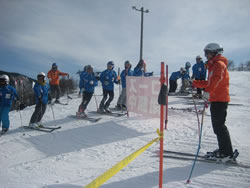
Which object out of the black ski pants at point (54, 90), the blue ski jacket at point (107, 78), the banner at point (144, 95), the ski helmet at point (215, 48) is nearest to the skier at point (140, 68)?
the blue ski jacket at point (107, 78)

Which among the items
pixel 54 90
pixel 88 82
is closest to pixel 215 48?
pixel 88 82

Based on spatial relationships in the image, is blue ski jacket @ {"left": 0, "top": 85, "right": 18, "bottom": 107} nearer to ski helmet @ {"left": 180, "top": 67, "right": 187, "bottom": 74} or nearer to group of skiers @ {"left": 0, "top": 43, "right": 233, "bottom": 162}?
group of skiers @ {"left": 0, "top": 43, "right": 233, "bottom": 162}

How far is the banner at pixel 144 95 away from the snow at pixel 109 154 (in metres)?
0.54

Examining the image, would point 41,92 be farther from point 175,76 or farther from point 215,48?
point 175,76

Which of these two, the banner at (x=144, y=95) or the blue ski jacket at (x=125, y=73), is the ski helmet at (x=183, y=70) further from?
the banner at (x=144, y=95)

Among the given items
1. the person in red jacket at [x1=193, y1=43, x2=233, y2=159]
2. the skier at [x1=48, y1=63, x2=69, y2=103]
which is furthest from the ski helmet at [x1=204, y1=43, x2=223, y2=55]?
the skier at [x1=48, y1=63, x2=69, y2=103]

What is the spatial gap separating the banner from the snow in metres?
0.54

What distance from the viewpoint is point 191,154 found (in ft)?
13.1

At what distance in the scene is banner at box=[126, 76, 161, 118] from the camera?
243 inches

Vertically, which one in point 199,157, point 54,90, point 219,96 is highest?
point 219,96

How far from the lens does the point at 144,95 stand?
647 centimetres

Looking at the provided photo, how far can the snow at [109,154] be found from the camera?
3035 mm

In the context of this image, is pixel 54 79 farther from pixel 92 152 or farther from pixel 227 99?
pixel 227 99

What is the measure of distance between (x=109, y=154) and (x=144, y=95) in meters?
2.84
